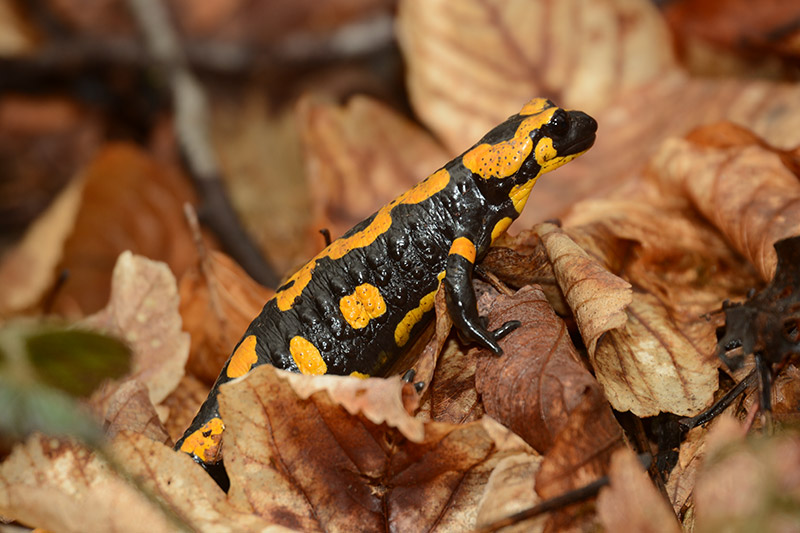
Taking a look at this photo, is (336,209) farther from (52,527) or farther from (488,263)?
(52,527)

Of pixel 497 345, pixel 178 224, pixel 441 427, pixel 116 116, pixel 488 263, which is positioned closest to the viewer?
pixel 441 427

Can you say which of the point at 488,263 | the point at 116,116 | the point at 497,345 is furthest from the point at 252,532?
the point at 116,116

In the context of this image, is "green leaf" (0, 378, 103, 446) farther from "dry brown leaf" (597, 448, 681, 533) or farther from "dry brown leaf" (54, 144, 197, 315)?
"dry brown leaf" (54, 144, 197, 315)

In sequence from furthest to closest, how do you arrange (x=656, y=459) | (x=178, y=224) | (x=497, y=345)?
1. (x=178, y=224)
2. (x=497, y=345)
3. (x=656, y=459)

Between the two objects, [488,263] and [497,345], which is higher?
[488,263]

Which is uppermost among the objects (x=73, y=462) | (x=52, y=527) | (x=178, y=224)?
(x=178, y=224)

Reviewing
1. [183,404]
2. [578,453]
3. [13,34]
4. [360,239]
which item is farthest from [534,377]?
[13,34]

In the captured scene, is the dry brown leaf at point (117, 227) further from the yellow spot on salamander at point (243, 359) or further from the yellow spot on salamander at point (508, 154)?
the yellow spot on salamander at point (508, 154)
